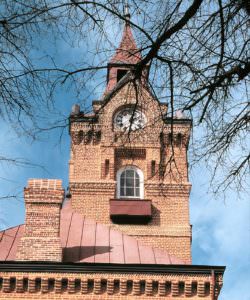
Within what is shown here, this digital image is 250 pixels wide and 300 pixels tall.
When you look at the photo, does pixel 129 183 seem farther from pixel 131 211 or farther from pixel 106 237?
pixel 106 237

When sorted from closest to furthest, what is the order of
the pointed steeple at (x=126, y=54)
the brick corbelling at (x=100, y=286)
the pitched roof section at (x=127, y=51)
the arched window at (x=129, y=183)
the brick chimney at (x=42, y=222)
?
the pointed steeple at (x=126, y=54) < the pitched roof section at (x=127, y=51) < the brick corbelling at (x=100, y=286) < the brick chimney at (x=42, y=222) < the arched window at (x=129, y=183)

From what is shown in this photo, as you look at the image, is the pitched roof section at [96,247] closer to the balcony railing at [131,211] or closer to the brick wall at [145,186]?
the balcony railing at [131,211]

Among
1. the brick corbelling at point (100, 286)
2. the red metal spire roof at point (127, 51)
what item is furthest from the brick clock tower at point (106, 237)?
the red metal spire roof at point (127, 51)

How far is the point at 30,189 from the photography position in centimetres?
1988

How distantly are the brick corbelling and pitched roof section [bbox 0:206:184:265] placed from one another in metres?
0.86

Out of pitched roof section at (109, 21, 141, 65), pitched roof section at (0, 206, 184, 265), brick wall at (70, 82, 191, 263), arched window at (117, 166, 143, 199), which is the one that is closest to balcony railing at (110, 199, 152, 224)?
brick wall at (70, 82, 191, 263)

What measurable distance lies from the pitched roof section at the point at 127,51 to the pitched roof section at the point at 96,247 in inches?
405

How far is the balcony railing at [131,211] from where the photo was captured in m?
23.5

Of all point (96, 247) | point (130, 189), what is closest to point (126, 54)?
point (96, 247)

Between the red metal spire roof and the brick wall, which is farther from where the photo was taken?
the brick wall

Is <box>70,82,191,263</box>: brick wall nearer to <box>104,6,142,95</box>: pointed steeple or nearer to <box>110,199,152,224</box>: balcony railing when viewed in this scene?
<box>110,199,152,224</box>: balcony railing

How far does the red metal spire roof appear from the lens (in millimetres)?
8406

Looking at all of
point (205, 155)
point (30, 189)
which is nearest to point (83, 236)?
point (30, 189)

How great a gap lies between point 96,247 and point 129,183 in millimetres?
5432
